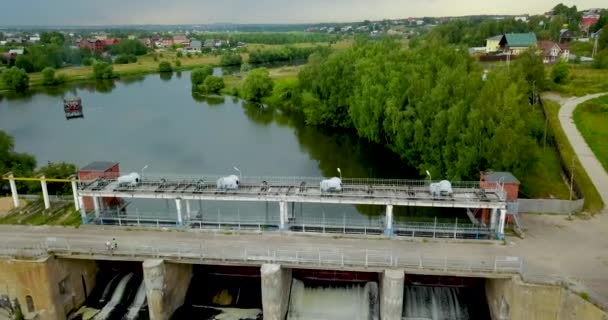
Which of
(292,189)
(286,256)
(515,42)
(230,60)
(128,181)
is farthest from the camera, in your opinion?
(230,60)

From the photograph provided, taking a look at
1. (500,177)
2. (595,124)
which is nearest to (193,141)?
(500,177)

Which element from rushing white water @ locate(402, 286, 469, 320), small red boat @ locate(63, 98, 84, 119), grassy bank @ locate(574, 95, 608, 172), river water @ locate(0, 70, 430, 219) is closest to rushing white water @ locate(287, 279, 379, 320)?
rushing white water @ locate(402, 286, 469, 320)

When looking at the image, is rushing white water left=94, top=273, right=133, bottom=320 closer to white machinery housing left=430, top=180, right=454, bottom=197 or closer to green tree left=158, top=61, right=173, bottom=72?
white machinery housing left=430, top=180, right=454, bottom=197

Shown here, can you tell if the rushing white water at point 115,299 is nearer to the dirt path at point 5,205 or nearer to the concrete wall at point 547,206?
the dirt path at point 5,205

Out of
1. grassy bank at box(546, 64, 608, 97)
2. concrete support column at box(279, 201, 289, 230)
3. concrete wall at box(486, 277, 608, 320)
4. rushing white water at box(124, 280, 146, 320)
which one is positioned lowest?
rushing white water at box(124, 280, 146, 320)

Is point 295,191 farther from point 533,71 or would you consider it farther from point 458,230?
point 533,71

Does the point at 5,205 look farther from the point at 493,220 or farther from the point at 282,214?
the point at 493,220
